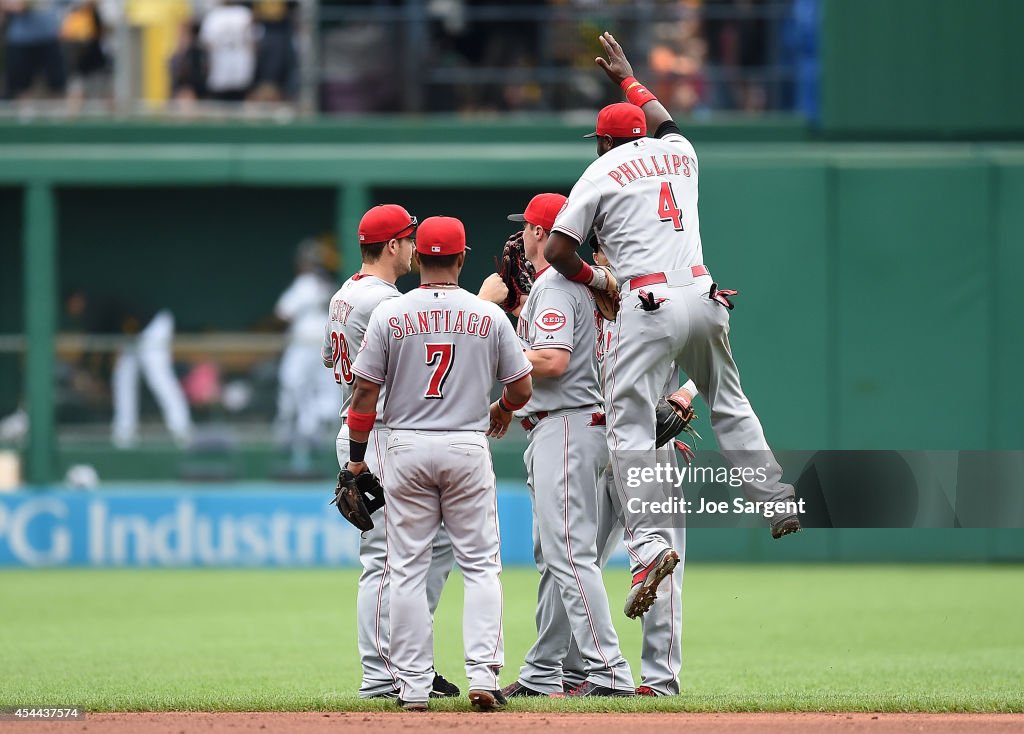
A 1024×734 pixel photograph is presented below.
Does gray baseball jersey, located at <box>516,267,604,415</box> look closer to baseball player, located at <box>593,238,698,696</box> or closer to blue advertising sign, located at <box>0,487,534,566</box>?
baseball player, located at <box>593,238,698,696</box>

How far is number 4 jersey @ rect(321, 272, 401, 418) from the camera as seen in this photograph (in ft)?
23.8

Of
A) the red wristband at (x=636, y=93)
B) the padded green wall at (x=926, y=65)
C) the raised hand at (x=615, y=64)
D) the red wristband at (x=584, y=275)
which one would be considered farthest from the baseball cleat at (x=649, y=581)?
the padded green wall at (x=926, y=65)

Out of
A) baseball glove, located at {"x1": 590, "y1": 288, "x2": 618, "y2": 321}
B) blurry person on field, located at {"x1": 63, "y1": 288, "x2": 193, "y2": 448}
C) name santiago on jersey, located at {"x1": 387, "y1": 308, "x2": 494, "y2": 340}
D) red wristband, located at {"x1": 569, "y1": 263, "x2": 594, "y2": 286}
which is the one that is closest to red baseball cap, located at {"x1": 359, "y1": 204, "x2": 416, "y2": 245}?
name santiago on jersey, located at {"x1": 387, "y1": 308, "x2": 494, "y2": 340}

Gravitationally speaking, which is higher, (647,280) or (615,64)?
(615,64)

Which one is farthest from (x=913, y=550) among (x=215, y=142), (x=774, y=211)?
(x=215, y=142)

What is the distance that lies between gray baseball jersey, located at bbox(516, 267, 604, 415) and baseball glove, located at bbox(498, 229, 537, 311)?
32 centimetres

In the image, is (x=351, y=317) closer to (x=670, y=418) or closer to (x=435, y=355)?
(x=435, y=355)

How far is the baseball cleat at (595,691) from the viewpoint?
720cm

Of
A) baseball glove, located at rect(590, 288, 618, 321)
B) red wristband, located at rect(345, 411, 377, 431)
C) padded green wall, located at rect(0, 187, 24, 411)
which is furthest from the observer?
padded green wall, located at rect(0, 187, 24, 411)

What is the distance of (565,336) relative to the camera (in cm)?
719

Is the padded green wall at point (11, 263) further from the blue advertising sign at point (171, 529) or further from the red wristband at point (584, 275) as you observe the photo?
the red wristband at point (584, 275)

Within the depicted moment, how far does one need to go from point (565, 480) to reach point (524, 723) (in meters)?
1.22

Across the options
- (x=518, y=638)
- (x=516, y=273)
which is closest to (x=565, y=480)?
(x=516, y=273)

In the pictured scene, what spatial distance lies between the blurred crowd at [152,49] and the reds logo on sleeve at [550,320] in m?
9.29
